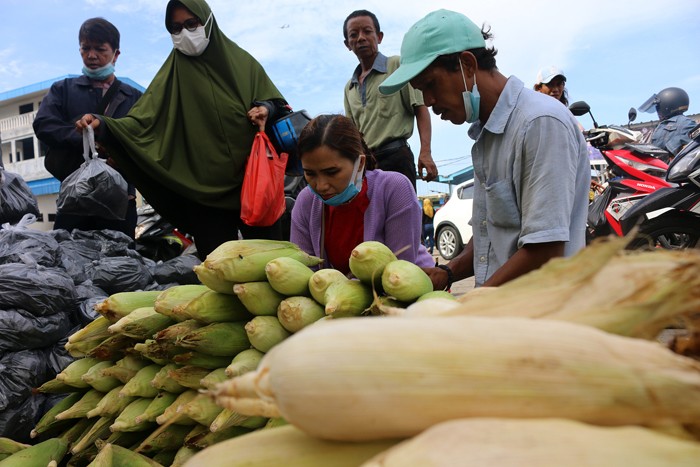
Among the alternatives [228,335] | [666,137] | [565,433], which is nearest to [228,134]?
[228,335]

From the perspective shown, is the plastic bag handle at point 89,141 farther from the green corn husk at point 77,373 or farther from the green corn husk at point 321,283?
the green corn husk at point 321,283

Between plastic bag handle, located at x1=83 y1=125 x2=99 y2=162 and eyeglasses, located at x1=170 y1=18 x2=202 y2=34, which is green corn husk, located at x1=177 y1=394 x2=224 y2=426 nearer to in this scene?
plastic bag handle, located at x1=83 y1=125 x2=99 y2=162

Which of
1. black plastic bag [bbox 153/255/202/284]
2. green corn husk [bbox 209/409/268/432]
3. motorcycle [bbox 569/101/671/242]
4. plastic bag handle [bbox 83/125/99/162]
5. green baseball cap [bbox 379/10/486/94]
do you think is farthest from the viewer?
motorcycle [bbox 569/101/671/242]

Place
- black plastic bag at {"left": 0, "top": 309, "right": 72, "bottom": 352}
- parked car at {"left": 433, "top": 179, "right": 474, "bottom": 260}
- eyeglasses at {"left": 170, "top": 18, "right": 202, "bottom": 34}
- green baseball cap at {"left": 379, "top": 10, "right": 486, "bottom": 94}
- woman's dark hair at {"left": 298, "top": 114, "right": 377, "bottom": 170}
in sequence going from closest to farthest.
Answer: green baseball cap at {"left": 379, "top": 10, "right": 486, "bottom": 94}
black plastic bag at {"left": 0, "top": 309, "right": 72, "bottom": 352}
woman's dark hair at {"left": 298, "top": 114, "right": 377, "bottom": 170}
eyeglasses at {"left": 170, "top": 18, "right": 202, "bottom": 34}
parked car at {"left": 433, "top": 179, "right": 474, "bottom": 260}

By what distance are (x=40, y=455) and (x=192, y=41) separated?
242 centimetres

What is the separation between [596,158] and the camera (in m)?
10.3

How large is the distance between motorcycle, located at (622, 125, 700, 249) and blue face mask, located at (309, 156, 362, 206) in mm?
3237

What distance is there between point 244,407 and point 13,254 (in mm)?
2669

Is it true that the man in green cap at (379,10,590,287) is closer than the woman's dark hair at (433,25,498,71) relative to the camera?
Yes

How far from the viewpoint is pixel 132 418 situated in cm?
162

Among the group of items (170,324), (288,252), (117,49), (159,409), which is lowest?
(159,409)

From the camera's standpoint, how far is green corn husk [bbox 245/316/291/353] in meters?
1.45

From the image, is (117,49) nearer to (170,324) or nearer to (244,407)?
(170,324)

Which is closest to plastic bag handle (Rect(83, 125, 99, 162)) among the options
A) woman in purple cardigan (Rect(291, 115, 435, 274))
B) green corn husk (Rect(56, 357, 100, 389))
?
woman in purple cardigan (Rect(291, 115, 435, 274))
